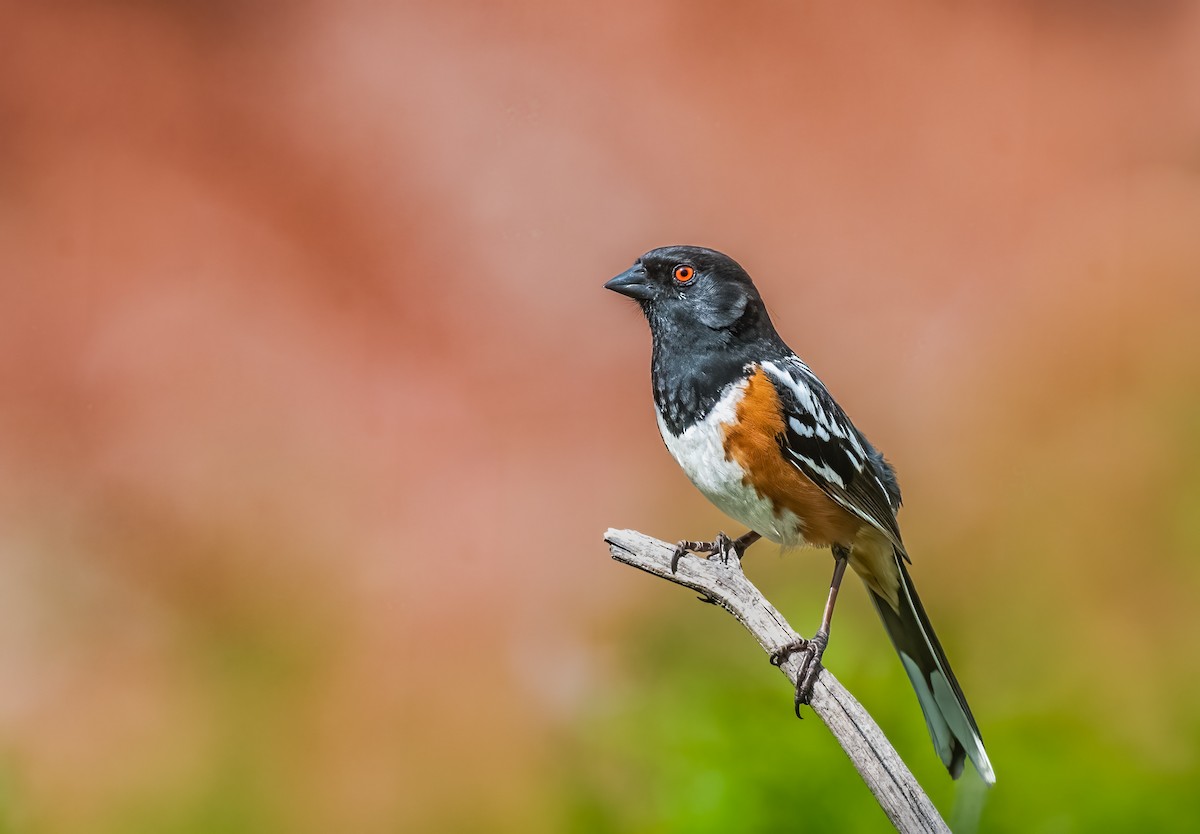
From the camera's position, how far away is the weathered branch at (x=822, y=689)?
137 centimetres

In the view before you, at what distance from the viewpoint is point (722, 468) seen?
1.58 metres

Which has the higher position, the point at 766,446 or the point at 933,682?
the point at 766,446

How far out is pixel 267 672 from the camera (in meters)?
2.72

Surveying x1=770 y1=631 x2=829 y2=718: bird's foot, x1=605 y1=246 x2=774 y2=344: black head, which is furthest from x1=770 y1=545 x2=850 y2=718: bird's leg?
x1=605 y1=246 x2=774 y2=344: black head

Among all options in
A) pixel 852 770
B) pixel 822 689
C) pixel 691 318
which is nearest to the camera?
pixel 822 689

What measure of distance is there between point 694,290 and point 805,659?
1.84 ft

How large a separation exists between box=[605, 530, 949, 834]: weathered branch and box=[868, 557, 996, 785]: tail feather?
264 mm

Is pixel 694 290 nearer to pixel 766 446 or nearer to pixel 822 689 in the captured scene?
pixel 766 446

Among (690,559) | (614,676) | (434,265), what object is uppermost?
(434,265)

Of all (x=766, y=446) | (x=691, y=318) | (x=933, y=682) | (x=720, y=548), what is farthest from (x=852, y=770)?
(x=691, y=318)

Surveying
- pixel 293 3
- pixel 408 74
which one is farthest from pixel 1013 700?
pixel 293 3

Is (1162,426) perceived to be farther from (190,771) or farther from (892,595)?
(190,771)

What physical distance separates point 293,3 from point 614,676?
1886mm

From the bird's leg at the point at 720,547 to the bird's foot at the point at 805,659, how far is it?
166mm
